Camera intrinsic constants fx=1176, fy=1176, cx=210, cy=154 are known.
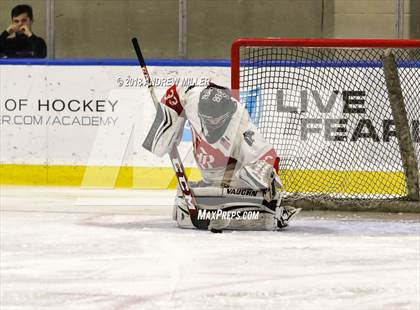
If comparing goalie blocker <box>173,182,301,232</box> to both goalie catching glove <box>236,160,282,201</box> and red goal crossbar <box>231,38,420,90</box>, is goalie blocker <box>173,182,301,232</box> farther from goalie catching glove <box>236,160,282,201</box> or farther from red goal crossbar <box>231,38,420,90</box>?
red goal crossbar <box>231,38,420,90</box>

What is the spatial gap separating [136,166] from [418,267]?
4.28 m

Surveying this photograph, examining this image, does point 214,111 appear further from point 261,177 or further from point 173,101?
point 261,177

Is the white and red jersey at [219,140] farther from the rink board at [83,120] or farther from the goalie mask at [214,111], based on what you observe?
the rink board at [83,120]

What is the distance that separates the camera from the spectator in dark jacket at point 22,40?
982 cm

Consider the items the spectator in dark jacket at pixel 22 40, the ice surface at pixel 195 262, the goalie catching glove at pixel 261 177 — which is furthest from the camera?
the spectator in dark jacket at pixel 22 40

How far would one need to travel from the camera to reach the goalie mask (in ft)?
22.6

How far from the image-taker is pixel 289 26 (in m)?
11.1

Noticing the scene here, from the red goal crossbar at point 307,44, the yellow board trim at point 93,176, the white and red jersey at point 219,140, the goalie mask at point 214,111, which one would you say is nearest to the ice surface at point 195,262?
the white and red jersey at point 219,140

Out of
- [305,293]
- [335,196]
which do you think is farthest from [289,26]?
[305,293]

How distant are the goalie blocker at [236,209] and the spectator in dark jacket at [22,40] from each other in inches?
135

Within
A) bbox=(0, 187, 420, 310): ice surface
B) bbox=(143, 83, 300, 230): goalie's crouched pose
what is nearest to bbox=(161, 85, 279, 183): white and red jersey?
bbox=(143, 83, 300, 230): goalie's crouched pose

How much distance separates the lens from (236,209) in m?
6.76

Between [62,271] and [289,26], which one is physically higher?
[289,26]

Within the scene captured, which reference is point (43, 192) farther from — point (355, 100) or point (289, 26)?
point (289, 26)
